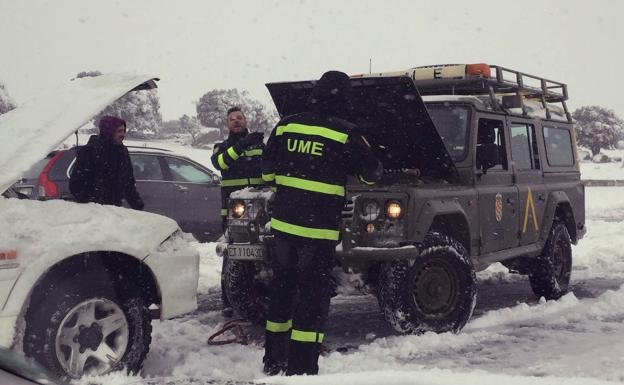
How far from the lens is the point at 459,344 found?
5.50 m

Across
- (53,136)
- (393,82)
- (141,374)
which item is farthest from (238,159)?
(53,136)

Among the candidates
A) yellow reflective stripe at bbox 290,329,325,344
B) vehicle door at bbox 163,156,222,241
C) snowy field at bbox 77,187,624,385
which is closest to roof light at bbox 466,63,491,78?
snowy field at bbox 77,187,624,385

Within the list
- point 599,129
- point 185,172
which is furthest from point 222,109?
point 185,172

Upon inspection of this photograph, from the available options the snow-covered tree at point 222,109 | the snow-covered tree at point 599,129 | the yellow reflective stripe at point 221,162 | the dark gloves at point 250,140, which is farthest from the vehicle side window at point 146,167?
the snow-covered tree at point 599,129

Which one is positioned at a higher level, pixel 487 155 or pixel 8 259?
pixel 487 155

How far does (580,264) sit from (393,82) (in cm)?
608

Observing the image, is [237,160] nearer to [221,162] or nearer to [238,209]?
[221,162]

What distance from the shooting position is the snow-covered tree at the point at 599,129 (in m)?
75.9

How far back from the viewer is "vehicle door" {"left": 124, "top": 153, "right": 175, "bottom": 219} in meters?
10.1

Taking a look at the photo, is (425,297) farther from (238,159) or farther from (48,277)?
(48,277)

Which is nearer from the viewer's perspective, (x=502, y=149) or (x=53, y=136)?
(x=53, y=136)

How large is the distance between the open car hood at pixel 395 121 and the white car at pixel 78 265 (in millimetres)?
2124

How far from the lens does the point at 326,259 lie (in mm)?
4465

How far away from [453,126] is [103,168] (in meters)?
3.17
